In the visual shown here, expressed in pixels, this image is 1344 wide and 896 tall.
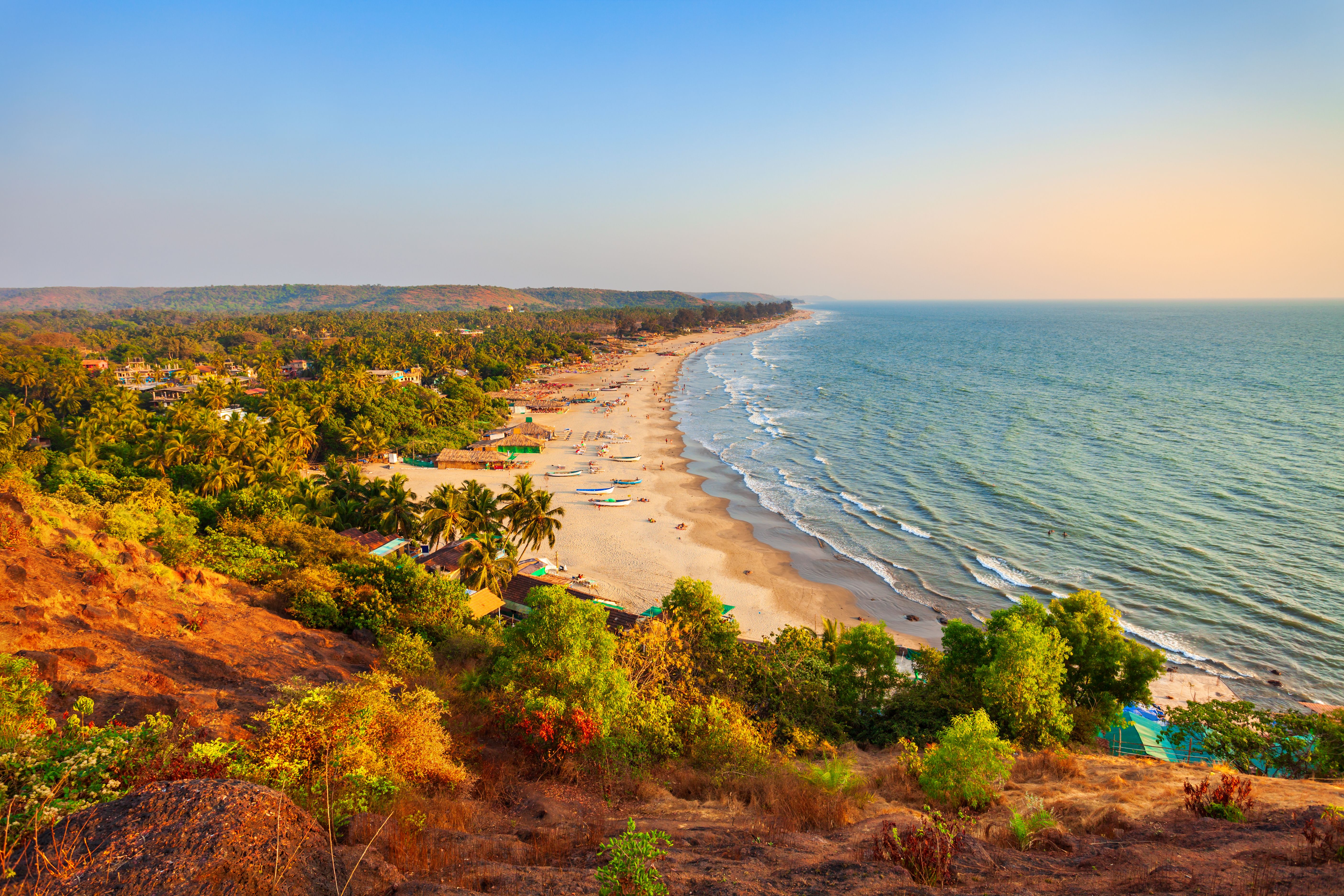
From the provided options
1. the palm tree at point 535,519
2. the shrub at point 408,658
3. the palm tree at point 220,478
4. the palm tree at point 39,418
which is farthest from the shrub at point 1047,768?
the palm tree at point 39,418

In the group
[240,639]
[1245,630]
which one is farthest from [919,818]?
[1245,630]

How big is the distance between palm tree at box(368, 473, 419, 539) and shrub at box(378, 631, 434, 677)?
2060cm

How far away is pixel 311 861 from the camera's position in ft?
25.9

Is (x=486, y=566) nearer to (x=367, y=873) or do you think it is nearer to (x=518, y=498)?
(x=518, y=498)

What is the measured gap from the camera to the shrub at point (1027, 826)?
36.6 ft

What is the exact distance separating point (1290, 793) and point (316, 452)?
7294cm

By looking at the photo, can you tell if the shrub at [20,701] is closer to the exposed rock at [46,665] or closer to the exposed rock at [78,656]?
the exposed rock at [46,665]

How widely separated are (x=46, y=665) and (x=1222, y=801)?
963 inches

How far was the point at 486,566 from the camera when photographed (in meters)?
31.7

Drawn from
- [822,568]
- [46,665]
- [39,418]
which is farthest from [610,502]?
[39,418]

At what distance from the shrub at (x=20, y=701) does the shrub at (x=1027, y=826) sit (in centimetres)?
1606

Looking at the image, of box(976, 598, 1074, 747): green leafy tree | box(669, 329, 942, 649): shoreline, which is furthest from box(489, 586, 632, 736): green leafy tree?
box(669, 329, 942, 649): shoreline

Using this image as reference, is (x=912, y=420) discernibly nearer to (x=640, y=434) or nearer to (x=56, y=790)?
(x=640, y=434)

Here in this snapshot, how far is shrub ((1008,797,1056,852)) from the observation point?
1114 cm
